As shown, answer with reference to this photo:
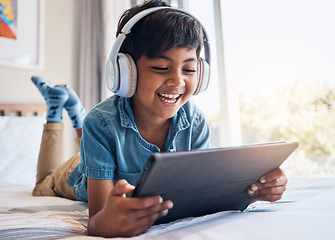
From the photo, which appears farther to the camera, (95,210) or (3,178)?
(3,178)

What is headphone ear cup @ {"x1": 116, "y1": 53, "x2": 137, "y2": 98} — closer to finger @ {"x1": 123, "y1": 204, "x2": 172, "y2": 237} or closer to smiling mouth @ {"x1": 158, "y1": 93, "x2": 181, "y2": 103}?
smiling mouth @ {"x1": 158, "y1": 93, "x2": 181, "y2": 103}

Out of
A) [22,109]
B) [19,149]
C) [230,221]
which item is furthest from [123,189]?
[22,109]

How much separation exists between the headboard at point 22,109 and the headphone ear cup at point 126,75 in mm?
1739

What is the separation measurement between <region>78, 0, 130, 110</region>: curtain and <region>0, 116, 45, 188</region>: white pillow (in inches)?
24.6

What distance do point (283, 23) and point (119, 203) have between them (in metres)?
1.85

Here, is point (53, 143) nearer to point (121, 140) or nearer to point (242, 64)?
point (121, 140)

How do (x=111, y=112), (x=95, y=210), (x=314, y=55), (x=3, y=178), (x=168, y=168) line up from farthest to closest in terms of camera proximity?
(x=314, y=55)
(x=3, y=178)
(x=111, y=112)
(x=95, y=210)
(x=168, y=168)

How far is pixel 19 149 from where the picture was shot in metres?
1.90

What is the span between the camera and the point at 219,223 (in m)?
0.59

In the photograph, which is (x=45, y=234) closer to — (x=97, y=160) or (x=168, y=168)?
(x=97, y=160)

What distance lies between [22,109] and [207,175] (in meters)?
2.10

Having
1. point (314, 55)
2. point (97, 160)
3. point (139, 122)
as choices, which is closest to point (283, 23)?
point (314, 55)

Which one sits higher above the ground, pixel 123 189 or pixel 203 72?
pixel 203 72

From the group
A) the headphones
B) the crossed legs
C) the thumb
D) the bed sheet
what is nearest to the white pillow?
the crossed legs
